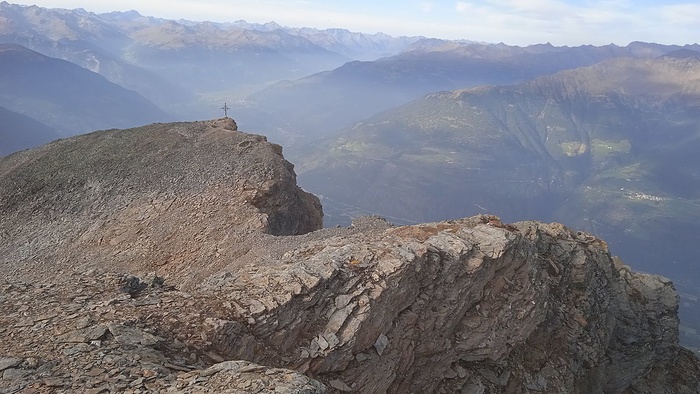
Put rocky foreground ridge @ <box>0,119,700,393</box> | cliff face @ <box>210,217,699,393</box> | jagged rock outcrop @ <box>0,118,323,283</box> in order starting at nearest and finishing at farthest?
rocky foreground ridge @ <box>0,119,700,393</box> < cliff face @ <box>210,217,699,393</box> < jagged rock outcrop @ <box>0,118,323,283</box>

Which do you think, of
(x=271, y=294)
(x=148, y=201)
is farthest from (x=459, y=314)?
(x=148, y=201)

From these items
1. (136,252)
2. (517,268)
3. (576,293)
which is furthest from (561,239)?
(136,252)

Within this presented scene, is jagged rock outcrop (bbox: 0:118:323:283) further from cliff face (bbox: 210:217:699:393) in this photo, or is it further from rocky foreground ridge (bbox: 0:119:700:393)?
cliff face (bbox: 210:217:699:393)

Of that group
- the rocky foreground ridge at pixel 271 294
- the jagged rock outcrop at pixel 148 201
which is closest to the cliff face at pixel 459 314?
the rocky foreground ridge at pixel 271 294

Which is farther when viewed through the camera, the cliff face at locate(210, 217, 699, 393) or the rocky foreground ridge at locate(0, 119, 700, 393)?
the cliff face at locate(210, 217, 699, 393)

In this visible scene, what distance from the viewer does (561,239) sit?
1149 inches

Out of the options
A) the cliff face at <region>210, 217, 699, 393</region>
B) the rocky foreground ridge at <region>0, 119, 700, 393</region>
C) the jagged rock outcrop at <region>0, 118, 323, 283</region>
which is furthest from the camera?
the jagged rock outcrop at <region>0, 118, 323, 283</region>

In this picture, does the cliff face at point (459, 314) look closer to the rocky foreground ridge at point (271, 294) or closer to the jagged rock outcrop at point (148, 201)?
the rocky foreground ridge at point (271, 294)

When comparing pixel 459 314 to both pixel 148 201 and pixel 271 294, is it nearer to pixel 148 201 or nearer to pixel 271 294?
pixel 271 294

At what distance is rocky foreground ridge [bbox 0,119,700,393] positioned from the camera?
13.0 metres

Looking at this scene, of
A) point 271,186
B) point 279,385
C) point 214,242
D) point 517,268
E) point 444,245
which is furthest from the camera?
point 271,186

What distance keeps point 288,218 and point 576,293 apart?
20872mm

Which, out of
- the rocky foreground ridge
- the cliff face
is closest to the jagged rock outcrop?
the rocky foreground ridge

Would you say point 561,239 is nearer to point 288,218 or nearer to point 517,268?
point 517,268
